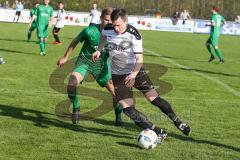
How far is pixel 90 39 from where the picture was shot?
27.8 feet

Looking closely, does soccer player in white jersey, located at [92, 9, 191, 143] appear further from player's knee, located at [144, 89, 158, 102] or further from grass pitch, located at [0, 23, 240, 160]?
grass pitch, located at [0, 23, 240, 160]

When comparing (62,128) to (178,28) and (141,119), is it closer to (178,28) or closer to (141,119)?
(141,119)

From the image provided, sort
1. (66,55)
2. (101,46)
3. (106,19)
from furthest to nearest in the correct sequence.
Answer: (66,55), (106,19), (101,46)

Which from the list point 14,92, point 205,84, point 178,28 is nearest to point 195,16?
point 178,28

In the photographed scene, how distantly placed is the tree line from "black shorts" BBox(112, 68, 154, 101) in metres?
49.3

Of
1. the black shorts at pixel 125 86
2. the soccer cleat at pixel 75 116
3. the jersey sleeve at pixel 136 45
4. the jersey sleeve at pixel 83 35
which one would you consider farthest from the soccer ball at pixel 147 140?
the jersey sleeve at pixel 83 35

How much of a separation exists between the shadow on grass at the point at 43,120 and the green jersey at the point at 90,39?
1.23 m

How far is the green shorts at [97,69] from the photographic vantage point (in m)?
8.41

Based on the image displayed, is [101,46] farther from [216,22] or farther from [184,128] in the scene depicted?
[216,22]

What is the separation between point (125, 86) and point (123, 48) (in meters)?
0.55

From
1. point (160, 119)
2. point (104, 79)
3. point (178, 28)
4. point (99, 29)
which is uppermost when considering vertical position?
point (99, 29)

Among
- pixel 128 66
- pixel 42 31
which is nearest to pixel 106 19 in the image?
pixel 128 66

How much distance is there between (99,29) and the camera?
852cm

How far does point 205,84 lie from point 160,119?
508cm
